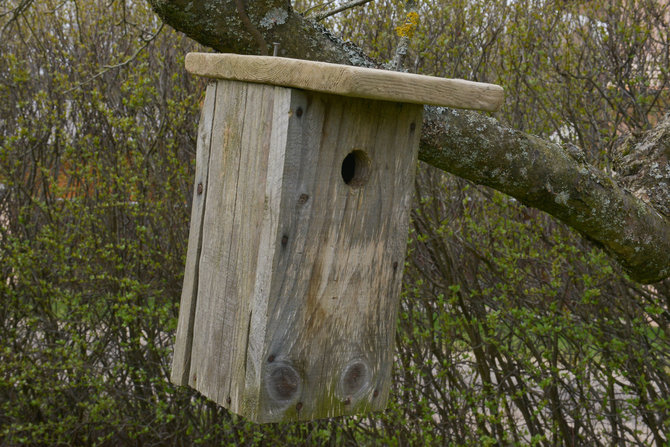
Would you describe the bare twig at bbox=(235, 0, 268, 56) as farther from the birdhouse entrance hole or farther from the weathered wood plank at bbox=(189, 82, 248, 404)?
the birdhouse entrance hole

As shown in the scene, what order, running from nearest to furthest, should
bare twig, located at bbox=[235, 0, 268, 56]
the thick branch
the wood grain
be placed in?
the wood grain → bare twig, located at bbox=[235, 0, 268, 56] → the thick branch

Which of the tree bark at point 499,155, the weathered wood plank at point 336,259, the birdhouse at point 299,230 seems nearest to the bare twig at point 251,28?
the tree bark at point 499,155

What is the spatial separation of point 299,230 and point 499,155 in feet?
2.43

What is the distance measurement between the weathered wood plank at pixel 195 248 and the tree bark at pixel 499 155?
18 cm

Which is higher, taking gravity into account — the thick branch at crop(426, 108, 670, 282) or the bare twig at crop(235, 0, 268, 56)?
the bare twig at crop(235, 0, 268, 56)

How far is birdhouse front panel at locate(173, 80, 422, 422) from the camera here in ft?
5.56

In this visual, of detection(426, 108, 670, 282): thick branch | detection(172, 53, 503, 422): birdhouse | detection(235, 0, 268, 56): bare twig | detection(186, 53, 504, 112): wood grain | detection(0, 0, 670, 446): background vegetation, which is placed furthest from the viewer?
detection(0, 0, 670, 446): background vegetation

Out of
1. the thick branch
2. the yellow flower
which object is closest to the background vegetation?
the thick branch

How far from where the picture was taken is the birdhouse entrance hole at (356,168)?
181cm

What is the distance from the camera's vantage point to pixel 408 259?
4.55 meters

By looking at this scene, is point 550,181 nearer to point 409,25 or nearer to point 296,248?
point 409,25

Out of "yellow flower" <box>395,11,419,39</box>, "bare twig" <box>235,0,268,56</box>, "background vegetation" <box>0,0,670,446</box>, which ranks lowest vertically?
"background vegetation" <box>0,0,670,446</box>

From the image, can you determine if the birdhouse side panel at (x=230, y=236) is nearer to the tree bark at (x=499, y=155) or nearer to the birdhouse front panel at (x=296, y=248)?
the birdhouse front panel at (x=296, y=248)

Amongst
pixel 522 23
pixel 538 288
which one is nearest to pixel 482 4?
pixel 522 23
